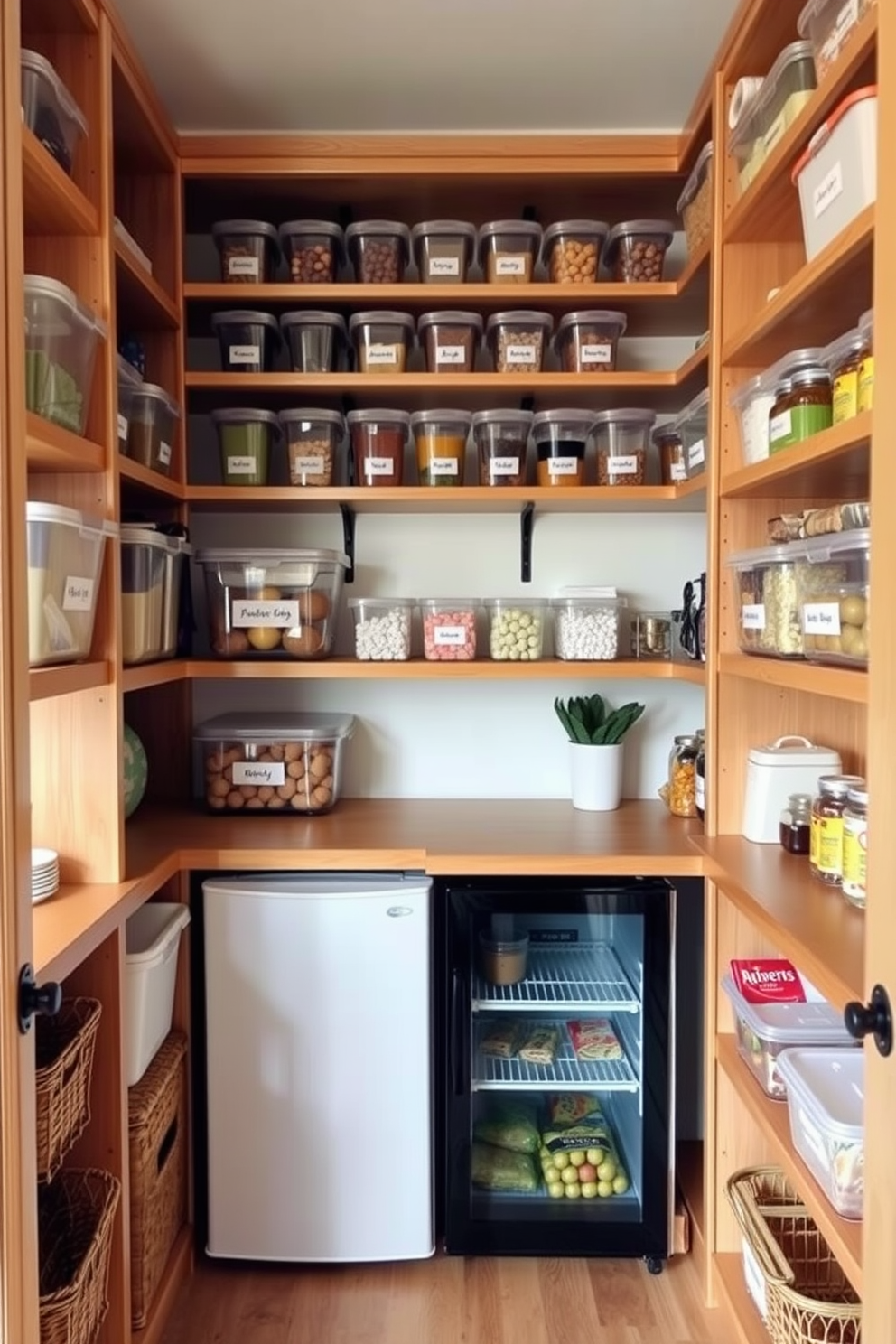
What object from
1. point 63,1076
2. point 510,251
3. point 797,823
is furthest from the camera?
point 510,251

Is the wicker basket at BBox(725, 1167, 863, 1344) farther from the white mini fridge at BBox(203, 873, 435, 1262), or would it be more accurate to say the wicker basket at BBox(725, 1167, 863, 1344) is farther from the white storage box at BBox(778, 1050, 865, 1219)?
the white mini fridge at BBox(203, 873, 435, 1262)

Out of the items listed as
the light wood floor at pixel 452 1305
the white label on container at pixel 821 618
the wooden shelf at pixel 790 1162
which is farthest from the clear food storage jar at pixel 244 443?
the light wood floor at pixel 452 1305

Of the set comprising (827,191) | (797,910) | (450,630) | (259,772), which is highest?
(827,191)

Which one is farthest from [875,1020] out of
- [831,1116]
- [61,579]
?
[61,579]

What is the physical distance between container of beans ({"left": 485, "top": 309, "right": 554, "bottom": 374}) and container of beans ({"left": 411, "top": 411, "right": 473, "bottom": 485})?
150 millimetres

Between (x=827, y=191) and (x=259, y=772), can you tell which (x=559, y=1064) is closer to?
(x=259, y=772)

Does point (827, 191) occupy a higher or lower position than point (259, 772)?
higher

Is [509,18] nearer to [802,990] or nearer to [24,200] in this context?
[24,200]

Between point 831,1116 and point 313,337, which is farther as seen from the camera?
point 313,337

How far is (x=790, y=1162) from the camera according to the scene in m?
1.37

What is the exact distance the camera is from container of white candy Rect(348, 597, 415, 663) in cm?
210

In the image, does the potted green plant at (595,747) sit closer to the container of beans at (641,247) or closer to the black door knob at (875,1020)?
the container of beans at (641,247)

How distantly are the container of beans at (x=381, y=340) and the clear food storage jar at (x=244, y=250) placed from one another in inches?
9.1

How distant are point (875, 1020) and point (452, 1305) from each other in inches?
53.3
